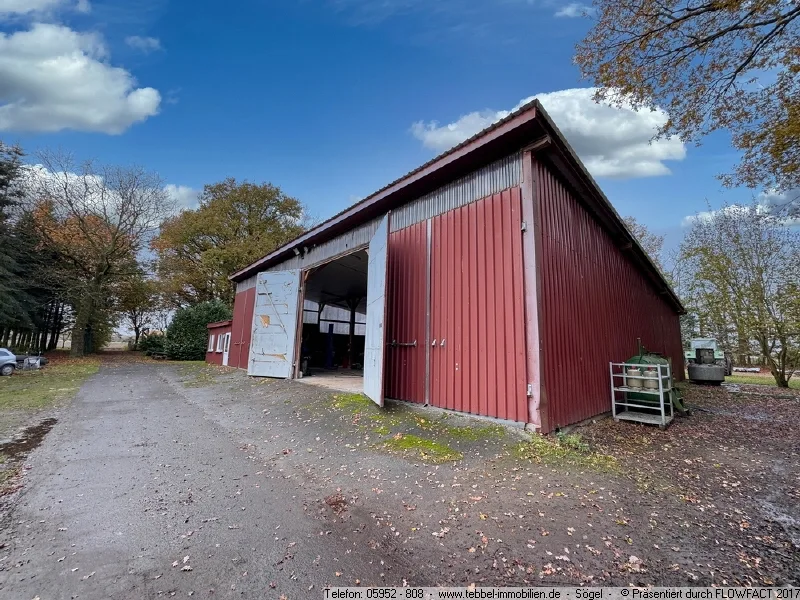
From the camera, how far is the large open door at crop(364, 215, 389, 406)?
19.8 feet

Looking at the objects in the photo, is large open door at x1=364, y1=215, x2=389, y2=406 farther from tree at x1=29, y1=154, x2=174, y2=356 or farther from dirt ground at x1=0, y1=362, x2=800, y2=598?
tree at x1=29, y1=154, x2=174, y2=356

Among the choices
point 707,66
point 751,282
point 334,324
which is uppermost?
point 707,66

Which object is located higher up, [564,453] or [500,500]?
[564,453]

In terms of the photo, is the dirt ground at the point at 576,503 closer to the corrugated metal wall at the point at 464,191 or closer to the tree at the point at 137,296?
Result: the corrugated metal wall at the point at 464,191

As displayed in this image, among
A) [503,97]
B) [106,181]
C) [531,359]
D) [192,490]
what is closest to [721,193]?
[503,97]

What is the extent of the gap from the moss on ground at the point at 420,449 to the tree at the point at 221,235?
2136 cm

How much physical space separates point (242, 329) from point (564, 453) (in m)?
13.2

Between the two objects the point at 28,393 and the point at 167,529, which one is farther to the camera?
the point at 28,393

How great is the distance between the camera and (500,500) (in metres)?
3.06

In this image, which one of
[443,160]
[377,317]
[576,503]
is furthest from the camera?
[377,317]

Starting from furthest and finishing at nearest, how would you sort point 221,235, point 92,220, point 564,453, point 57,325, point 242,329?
point 57,325, point 221,235, point 92,220, point 242,329, point 564,453

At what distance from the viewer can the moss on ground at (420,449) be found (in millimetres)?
4074

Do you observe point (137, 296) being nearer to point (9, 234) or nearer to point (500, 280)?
point (9, 234)

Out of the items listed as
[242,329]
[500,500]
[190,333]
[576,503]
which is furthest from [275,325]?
[190,333]
